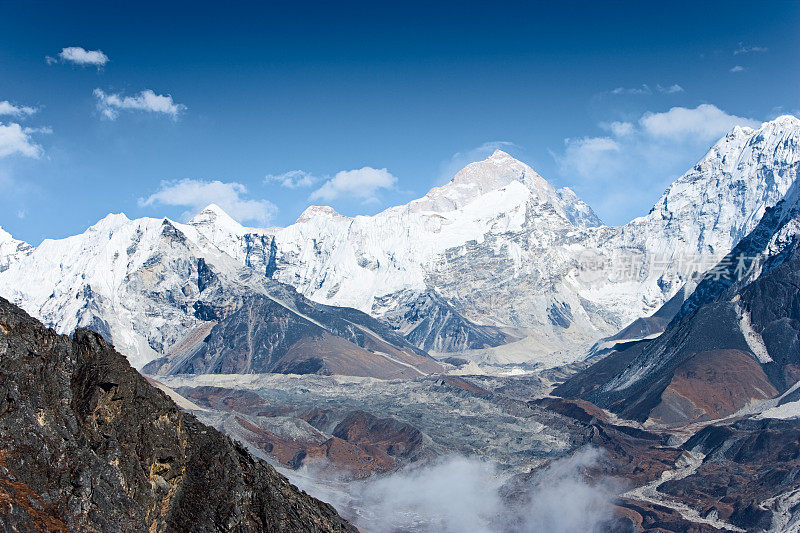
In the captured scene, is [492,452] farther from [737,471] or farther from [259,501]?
[259,501]

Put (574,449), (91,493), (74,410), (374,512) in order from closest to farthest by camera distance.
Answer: (91,493), (74,410), (374,512), (574,449)

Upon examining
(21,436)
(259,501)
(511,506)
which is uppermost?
(21,436)

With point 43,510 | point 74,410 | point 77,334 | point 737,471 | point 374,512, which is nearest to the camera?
point 43,510

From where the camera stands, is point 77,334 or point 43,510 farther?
point 77,334

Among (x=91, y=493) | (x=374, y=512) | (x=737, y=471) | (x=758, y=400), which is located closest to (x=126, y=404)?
(x=91, y=493)

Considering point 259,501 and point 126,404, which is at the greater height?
point 126,404

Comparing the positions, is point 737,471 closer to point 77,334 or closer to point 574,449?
point 574,449
